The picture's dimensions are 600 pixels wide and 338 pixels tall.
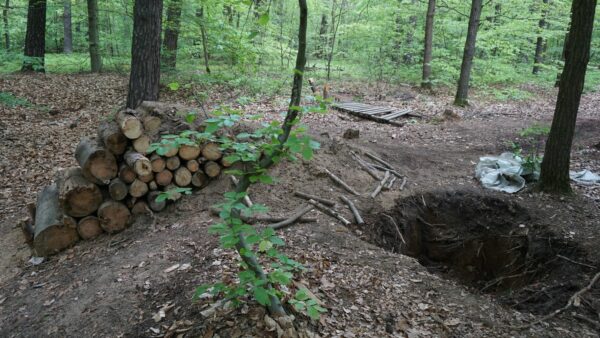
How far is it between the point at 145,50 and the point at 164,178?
12.8ft

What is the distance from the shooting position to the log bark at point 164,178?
16.2ft

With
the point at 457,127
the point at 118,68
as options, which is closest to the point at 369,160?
the point at 457,127

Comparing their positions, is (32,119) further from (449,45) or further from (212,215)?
(449,45)

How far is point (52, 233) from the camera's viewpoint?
4.81 m

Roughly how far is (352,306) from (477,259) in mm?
3247

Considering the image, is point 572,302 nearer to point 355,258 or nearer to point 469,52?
point 355,258

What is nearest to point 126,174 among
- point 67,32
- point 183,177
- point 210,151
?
point 183,177

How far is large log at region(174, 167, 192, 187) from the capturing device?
504 cm

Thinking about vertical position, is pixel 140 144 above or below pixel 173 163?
above

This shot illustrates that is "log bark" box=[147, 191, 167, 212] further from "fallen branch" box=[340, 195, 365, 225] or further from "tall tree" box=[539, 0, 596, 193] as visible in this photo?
"tall tree" box=[539, 0, 596, 193]

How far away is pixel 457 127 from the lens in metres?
10.5

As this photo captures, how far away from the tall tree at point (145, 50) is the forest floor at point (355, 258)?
5.46 ft

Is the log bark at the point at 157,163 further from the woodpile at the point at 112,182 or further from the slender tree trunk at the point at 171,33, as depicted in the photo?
the slender tree trunk at the point at 171,33

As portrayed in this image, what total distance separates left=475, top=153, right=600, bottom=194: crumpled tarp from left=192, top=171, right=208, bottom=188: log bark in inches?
180
